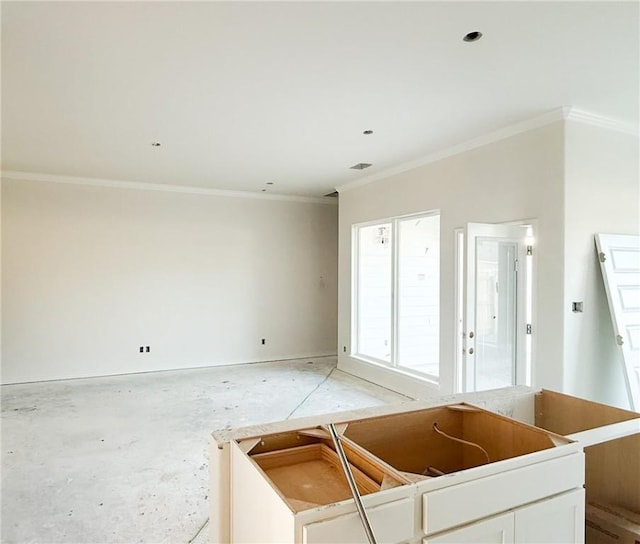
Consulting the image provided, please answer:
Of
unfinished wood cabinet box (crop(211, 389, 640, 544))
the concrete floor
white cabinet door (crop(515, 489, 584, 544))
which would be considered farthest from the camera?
the concrete floor

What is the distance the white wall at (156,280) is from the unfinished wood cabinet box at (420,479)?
5.62 m

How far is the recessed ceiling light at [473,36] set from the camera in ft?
8.04

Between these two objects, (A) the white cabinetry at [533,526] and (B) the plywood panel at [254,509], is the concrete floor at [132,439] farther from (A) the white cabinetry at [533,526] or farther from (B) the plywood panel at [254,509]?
(A) the white cabinetry at [533,526]

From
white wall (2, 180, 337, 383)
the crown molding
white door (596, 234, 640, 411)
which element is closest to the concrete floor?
white wall (2, 180, 337, 383)

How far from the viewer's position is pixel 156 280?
266 inches

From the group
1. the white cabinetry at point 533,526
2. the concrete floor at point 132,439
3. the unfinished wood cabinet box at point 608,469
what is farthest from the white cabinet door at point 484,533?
the concrete floor at point 132,439

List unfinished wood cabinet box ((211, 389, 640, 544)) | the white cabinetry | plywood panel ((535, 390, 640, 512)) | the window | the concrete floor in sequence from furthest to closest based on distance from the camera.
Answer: the window → the concrete floor → plywood panel ((535, 390, 640, 512)) → the white cabinetry → unfinished wood cabinet box ((211, 389, 640, 544))

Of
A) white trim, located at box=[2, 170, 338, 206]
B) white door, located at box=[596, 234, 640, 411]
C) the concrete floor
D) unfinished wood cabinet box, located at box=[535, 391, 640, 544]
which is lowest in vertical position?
the concrete floor

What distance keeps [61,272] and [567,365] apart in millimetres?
6395

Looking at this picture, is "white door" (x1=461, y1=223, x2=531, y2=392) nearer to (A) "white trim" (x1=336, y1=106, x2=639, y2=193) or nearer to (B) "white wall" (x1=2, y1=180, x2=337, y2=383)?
(A) "white trim" (x1=336, y1=106, x2=639, y2=193)

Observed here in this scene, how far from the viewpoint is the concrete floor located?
2650 mm

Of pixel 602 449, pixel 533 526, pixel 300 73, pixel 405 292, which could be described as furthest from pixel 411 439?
pixel 405 292

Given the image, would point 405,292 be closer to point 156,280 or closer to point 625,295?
point 625,295

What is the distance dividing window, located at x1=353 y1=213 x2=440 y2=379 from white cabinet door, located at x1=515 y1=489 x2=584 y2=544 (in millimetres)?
3616
